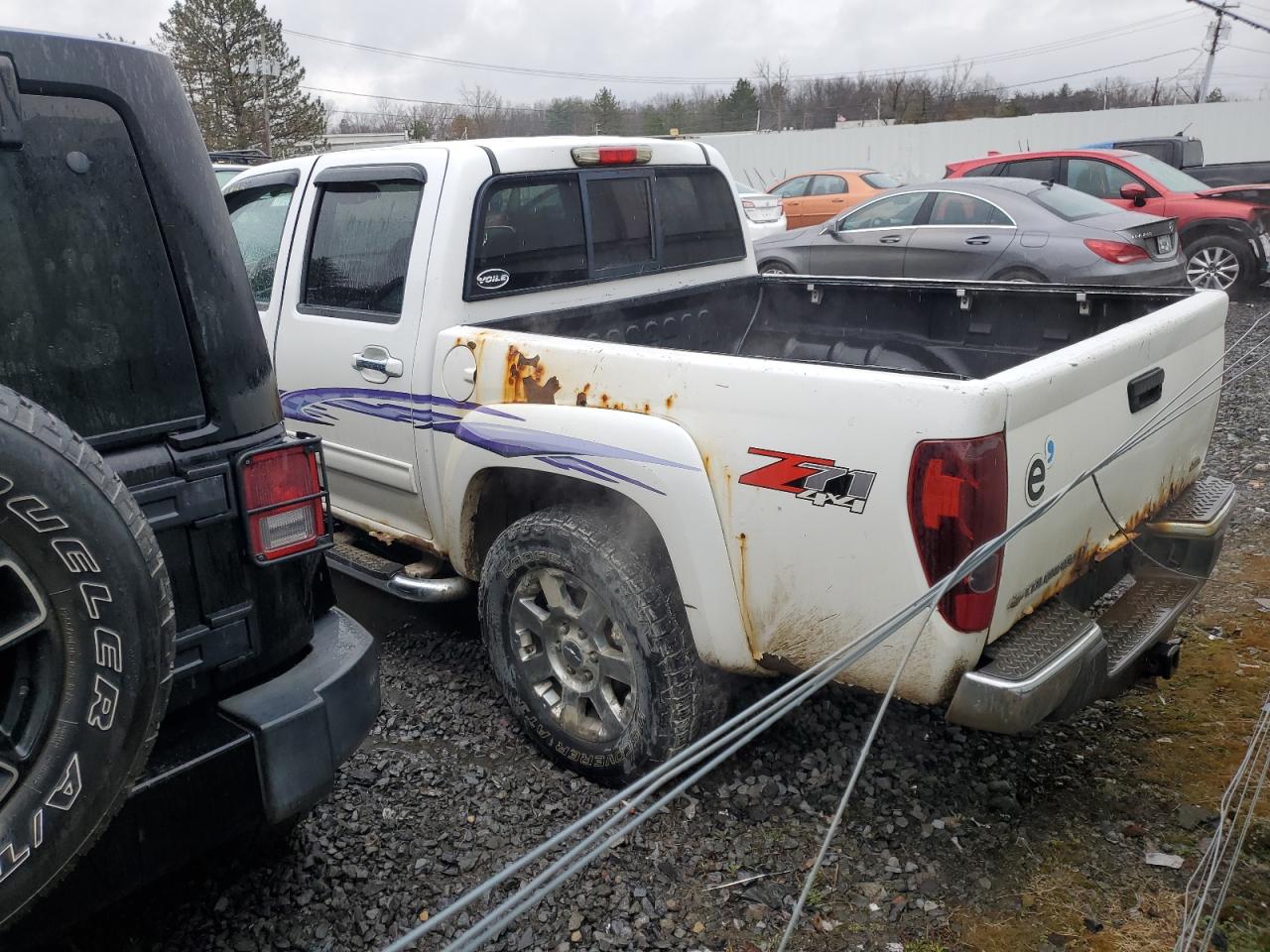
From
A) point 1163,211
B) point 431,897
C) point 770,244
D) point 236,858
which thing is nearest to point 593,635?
point 431,897

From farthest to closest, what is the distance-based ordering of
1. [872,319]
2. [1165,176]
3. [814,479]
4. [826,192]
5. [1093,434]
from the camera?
[826,192], [1165,176], [872,319], [1093,434], [814,479]

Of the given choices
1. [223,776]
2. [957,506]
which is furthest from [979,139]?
[223,776]

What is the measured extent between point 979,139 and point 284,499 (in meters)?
31.7

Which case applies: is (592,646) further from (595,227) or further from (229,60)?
(229,60)

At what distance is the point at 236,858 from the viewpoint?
2.70m

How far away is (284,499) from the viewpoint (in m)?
2.18

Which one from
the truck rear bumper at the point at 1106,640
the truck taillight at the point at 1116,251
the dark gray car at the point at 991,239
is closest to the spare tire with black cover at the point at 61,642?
the truck rear bumper at the point at 1106,640

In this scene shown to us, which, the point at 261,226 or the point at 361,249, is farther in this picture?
the point at 261,226

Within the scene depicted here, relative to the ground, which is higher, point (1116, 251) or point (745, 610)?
point (1116, 251)

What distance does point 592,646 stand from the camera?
301 centimetres

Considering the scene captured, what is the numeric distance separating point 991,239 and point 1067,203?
831mm

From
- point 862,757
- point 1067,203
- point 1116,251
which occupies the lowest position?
point 862,757

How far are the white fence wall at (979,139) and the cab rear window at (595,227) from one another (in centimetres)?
2333

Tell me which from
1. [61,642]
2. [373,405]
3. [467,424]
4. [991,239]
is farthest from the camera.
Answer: [991,239]
